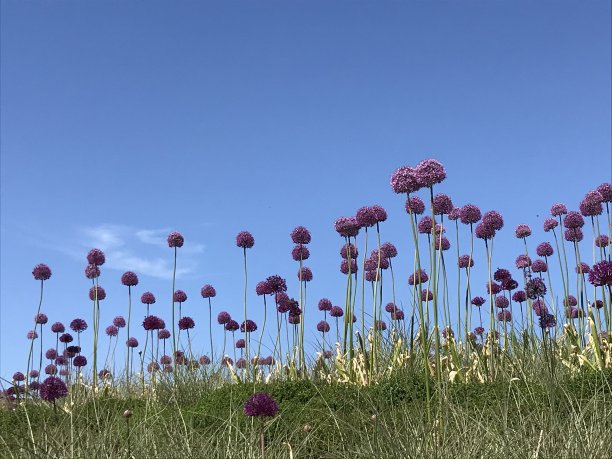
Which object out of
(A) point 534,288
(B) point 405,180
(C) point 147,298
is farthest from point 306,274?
(B) point 405,180

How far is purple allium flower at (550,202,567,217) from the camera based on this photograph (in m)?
8.42

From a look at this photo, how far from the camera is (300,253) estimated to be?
7898 millimetres

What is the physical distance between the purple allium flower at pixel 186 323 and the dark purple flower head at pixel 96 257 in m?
1.36

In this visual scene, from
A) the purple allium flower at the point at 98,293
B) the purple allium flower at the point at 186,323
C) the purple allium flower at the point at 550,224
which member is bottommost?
the purple allium flower at the point at 186,323

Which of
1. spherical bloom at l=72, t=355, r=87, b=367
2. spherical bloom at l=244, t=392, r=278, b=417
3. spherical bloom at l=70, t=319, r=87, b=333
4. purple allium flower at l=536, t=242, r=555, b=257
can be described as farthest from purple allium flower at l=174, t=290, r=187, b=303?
spherical bloom at l=244, t=392, r=278, b=417

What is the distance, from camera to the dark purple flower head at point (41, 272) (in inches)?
349

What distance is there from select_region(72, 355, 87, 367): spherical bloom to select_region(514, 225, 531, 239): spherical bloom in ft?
20.9

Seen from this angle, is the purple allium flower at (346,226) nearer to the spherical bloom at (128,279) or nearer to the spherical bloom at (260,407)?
the spherical bloom at (128,279)

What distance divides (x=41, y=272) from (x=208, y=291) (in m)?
2.18

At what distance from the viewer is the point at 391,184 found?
13.4 feet

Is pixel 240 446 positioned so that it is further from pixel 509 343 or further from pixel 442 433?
pixel 509 343

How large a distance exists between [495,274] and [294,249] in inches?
90.2

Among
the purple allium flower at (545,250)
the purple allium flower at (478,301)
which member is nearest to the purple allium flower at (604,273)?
the purple allium flower at (545,250)

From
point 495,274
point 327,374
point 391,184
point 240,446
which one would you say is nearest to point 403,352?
point 327,374
